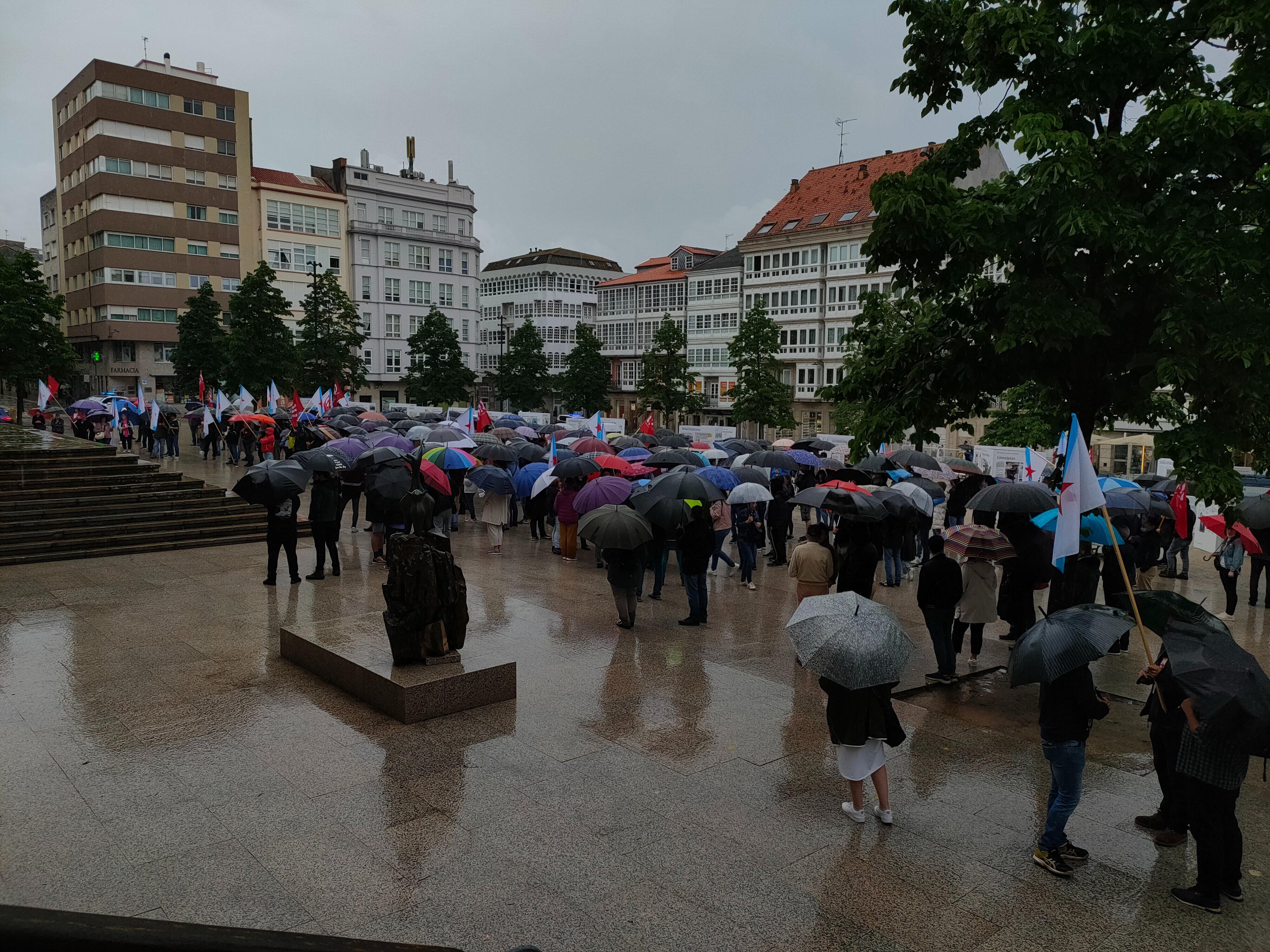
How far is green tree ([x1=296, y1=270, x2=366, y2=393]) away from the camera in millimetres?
50969

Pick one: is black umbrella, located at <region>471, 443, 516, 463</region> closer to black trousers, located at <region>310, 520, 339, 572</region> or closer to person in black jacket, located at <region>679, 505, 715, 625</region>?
black trousers, located at <region>310, 520, 339, 572</region>

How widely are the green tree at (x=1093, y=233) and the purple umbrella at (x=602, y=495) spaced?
15.7ft

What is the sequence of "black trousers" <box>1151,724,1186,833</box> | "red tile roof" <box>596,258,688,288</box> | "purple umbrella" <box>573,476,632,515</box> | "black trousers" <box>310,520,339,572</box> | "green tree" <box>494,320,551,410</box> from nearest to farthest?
"black trousers" <box>1151,724,1186,833</box>
"purple umbrella" <box>573,476,632,515</box>
"black trousers" <box>310,520,339,572</box>
"green tree" <box>494,320,551,410</box>
"red tile roof" <box>596,258,688,288</box>

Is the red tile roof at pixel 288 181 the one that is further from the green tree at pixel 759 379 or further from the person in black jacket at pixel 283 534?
the person in black jacket at pixel 283 534

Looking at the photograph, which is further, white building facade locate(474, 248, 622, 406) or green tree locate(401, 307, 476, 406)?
white building facade locate(474, 248, 622, 406)

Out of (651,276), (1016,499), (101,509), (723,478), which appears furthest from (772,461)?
(651,276)

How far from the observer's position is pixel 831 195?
212ft

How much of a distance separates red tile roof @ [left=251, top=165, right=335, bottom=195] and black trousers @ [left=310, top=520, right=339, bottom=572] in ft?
214

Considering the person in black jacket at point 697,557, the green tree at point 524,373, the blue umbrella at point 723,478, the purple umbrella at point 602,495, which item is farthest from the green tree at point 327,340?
the person in black jacket at point 697,557

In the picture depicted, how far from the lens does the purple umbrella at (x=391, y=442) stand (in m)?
18.8

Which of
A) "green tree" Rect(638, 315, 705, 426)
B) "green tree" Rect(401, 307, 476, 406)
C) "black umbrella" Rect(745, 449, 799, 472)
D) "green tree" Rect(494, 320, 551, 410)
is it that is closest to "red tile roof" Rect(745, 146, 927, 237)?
"green tree" Rect(638, 315, 705, 426)

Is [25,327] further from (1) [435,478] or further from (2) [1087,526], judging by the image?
(2) [1087,526]

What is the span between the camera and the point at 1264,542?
14375mm

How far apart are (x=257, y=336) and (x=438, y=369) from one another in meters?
20.4
